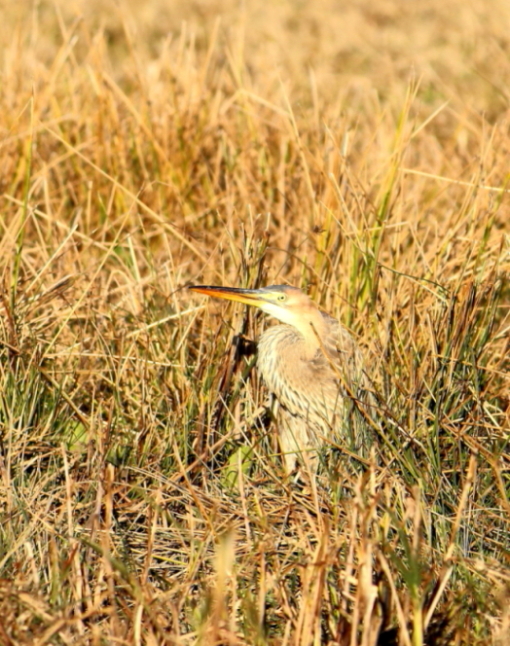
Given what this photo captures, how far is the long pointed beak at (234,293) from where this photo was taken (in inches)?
109

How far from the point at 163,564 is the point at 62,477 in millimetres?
443

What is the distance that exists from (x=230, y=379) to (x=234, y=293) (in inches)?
10.6

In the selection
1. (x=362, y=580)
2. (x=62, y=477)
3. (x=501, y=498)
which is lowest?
(x=62, y=477)

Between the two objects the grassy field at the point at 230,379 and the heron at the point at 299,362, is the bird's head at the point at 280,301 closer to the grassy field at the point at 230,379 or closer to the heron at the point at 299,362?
the heron at the point at 299,362

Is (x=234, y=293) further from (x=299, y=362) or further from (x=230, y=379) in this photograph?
(x=299, y=362)

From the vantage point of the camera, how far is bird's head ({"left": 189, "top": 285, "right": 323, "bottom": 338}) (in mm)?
2779

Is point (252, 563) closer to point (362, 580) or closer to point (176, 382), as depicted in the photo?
point (362, 580)

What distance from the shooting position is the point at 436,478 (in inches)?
92.7

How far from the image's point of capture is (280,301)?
9.29 feet

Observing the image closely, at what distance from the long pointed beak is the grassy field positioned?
111 mm

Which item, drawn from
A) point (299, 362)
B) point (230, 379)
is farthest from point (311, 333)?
point (230, 379)

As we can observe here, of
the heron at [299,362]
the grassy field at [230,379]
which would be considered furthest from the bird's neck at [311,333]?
the grassy field at [230,379]

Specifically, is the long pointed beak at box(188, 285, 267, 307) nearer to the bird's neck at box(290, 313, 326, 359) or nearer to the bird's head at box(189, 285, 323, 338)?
the bird's head at box(189, 285, 323, 338)

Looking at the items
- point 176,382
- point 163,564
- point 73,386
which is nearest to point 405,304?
point 176,382
